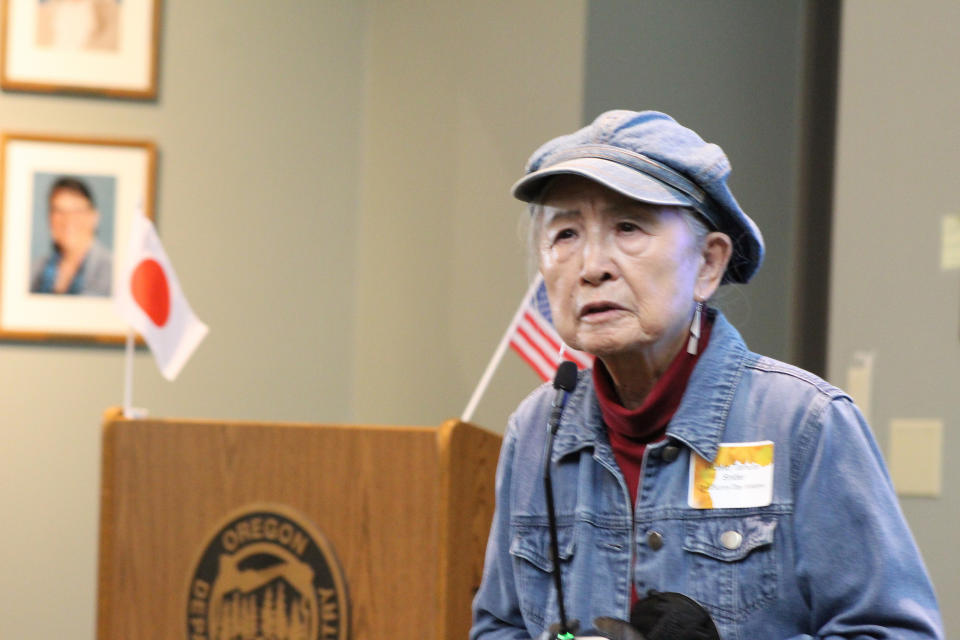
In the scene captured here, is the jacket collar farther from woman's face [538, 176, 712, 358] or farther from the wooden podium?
the wooden podium

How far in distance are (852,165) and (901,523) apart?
1.84 meters

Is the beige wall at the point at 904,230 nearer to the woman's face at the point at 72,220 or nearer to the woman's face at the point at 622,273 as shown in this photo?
the woman's face at the point at 622,273

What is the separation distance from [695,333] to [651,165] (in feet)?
0.80

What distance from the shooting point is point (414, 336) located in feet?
13.0

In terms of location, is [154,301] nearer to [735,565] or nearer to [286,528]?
[286,528]

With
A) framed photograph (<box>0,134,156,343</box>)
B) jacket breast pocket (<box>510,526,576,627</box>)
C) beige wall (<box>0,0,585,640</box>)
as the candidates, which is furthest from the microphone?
framed photograph (<box>0,134,156,343</box>)

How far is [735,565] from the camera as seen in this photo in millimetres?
1425

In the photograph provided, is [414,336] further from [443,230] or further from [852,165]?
[852,165]

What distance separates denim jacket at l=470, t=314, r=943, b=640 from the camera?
135 cm

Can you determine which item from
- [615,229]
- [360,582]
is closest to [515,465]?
[615,229]

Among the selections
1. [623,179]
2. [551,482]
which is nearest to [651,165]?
[623,179]

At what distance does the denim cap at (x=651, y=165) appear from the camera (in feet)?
4.78

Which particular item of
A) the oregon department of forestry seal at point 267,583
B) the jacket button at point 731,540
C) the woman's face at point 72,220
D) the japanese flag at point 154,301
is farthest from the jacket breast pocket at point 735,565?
the woman's face at point 72,220

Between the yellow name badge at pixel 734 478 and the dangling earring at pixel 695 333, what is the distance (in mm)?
147
